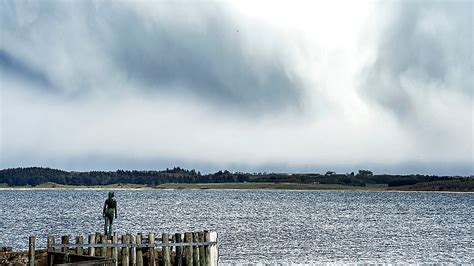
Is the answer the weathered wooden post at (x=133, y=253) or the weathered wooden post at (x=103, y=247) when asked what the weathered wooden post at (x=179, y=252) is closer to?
the weathered wooden post at (x=133, y=253)

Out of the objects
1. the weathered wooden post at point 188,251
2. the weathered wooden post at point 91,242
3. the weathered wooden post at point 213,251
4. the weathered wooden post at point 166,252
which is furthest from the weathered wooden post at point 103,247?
the weathered wooden post at point 213,251

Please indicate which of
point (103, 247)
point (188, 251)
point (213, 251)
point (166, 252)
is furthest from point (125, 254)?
point (213, 251)

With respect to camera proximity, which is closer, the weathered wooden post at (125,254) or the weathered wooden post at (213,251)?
the weathered wooden post at (125,254)

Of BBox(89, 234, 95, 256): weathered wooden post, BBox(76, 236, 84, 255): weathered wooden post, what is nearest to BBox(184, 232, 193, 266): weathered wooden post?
BBox(89, 234, 95, 256): weathered wooden post

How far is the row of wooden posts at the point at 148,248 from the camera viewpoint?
2133 cm

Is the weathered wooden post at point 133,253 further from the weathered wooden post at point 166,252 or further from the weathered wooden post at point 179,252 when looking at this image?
the weathered wooden post at point 179,252

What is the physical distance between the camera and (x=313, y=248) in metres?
57.9

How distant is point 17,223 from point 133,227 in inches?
711

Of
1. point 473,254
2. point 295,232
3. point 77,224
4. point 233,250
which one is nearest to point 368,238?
point 295,232

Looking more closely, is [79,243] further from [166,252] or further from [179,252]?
[179,252]

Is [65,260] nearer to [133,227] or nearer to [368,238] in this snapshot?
[368,238]

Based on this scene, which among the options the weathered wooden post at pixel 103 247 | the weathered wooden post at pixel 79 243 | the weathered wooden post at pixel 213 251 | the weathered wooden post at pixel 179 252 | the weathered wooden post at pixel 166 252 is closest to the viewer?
the weathered wooden post at pixel 103 247

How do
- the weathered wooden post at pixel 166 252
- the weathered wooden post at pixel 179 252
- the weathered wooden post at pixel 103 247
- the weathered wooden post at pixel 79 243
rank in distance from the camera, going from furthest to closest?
the weathered wooden post at pixel 179 252 → the weathered wooden post at pixel 166 252 → the weathered wooden post at pixel 79 243 → the weathered wooden post at pixel 103 247

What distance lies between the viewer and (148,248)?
2206cm
